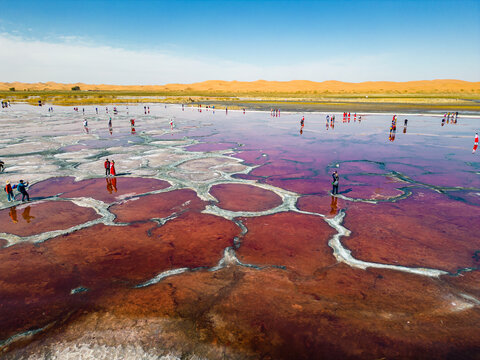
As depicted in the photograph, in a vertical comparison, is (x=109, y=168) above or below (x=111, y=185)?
above

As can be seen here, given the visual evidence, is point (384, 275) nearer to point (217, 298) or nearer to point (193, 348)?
point (217, 298)

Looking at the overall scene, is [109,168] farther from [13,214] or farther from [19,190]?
[13,214]

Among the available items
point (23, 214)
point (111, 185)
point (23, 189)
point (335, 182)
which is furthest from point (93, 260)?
point (335, 182)

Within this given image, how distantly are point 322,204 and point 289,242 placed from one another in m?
4.54

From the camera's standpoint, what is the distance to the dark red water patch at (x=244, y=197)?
14609 mm

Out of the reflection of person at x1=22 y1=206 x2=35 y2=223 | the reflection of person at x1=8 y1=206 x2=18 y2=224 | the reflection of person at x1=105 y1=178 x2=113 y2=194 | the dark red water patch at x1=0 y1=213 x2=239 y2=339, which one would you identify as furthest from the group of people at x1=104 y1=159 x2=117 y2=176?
the dark red water patch at x1=0 y1=213 x2=239 y2=339

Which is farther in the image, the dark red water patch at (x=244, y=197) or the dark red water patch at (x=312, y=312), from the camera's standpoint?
the dark red water patch at (x=244, y=197)

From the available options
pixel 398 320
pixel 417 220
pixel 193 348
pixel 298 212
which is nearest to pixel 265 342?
pixel 193 348

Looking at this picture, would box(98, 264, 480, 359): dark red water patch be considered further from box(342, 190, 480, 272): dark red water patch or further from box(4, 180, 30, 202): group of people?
box(4, 180, 30, 202): group of people

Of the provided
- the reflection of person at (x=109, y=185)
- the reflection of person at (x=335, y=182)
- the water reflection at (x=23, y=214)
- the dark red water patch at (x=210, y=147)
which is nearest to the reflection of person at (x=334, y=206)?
the reflection of person at (x=335, y=182)

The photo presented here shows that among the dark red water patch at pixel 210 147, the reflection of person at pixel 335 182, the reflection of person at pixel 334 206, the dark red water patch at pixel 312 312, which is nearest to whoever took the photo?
the dark red water patch at pixel 312 312

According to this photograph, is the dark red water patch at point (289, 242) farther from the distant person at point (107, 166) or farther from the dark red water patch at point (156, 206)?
the distant person at point (107, 166)

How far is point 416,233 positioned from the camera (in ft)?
38.1

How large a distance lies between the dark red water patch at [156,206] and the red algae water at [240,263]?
106 millimetres
